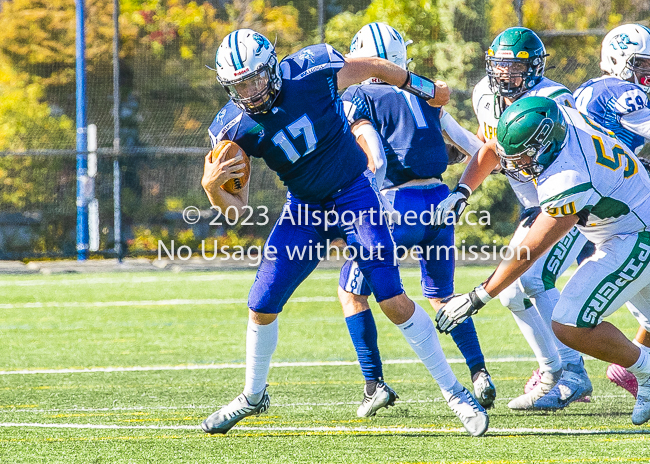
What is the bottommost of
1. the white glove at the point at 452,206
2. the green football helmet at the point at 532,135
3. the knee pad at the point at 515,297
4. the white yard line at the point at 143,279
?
the white yard line at the point at 143,279

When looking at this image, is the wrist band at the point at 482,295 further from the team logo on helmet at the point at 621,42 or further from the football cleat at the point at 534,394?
the team logo on helmet at the point at 621,42

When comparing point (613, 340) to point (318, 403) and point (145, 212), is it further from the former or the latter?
point (145, 212)

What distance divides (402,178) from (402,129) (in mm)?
272

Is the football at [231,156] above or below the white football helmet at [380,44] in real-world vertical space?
below

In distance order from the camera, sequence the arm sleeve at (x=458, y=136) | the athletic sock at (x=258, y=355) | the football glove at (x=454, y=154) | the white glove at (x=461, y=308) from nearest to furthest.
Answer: the white glove at (x=461, y=308), the athletic sock at (x=258, y=355), the arm sleeve at (x=458, y=136), the football glove at (x=454, y=154)

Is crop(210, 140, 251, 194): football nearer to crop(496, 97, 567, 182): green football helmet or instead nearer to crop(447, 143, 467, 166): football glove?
crop(496, 97, 567, 182): green football helmet

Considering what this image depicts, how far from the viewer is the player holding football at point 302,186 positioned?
3779 millimetres

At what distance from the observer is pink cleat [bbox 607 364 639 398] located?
14.9 feet

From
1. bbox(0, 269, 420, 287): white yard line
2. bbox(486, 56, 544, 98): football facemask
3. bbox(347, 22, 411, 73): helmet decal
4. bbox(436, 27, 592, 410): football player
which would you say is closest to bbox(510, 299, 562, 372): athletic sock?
bbox(436, 27, 592, 410): football player

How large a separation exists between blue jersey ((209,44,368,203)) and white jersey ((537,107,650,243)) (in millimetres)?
952

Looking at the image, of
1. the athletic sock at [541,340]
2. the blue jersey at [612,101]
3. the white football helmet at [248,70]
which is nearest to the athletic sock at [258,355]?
the white football helmet at [248,70]

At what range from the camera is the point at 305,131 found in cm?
387

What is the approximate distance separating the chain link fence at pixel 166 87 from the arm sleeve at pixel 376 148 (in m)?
8.46

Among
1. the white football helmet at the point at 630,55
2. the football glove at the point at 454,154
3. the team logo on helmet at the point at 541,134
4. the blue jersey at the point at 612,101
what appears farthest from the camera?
the football glove at the point at 454,154
